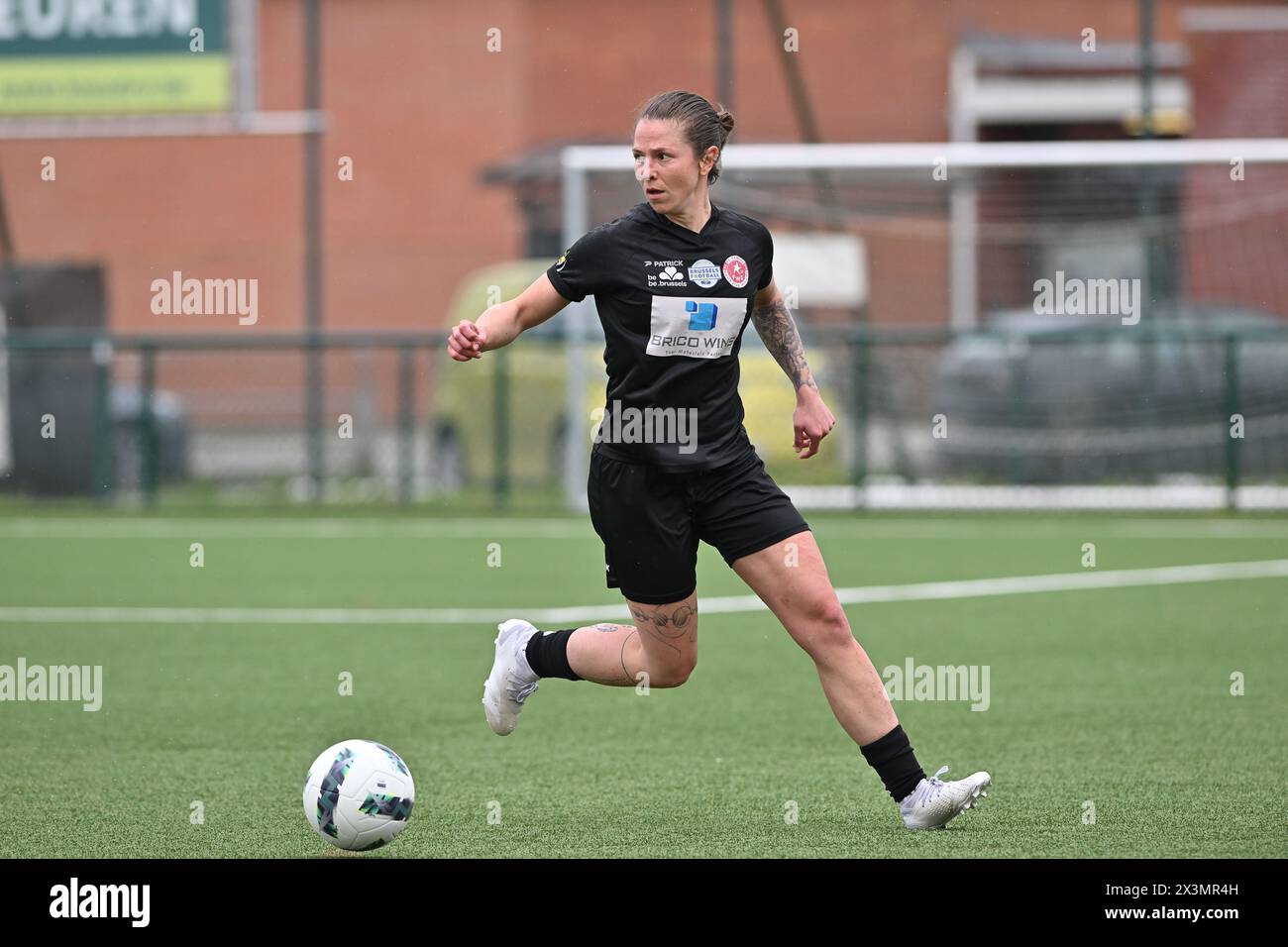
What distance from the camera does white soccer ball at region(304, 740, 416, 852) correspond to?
16.3ft

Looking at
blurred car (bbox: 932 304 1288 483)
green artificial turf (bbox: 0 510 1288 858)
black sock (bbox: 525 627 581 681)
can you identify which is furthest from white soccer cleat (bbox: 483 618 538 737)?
blurred car (bbox: 932 304 1288 483)

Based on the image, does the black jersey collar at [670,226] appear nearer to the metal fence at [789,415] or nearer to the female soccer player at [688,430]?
the female soccer player at [688,430]

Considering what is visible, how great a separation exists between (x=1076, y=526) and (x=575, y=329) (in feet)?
14.4

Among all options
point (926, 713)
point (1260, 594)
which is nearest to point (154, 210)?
point (1260, 594)

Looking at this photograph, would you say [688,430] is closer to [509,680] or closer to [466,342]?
[466,342]

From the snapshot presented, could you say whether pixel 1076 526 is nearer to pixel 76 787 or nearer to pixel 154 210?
pixel 76 787

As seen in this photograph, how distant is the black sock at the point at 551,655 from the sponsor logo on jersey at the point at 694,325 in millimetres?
1106

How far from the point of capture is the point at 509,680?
602cm

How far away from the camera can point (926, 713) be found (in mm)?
7363

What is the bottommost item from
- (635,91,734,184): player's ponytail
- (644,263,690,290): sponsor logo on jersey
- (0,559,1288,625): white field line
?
(0,559,1288,625): white field line

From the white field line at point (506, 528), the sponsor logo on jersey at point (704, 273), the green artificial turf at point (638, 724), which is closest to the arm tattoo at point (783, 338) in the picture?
the sponsor logo on jersey at point (704, 273)

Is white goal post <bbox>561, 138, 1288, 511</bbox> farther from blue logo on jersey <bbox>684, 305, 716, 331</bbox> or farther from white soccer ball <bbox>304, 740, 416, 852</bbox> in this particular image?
white soccer ball <bbox>304, 740, 416, 852</bbox>

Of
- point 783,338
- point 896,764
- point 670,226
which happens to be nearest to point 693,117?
point 670,226

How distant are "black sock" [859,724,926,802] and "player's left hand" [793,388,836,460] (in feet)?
2.88
